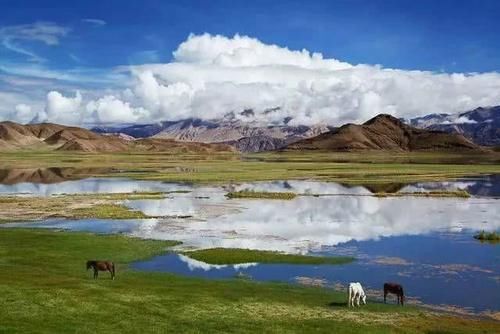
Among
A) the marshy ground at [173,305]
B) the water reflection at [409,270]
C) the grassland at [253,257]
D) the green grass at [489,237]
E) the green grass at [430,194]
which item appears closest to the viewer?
the marshy ground at [173,305]

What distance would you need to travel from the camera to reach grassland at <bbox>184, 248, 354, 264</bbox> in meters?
49.3

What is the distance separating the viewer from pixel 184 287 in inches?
1483

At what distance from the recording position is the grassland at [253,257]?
4931 cm

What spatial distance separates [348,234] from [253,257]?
1757cm

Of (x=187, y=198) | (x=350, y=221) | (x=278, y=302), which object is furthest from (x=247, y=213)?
(x=278, y=302)

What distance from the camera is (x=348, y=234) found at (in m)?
64.6

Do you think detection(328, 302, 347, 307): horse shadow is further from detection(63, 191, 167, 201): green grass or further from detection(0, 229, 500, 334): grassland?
detection(63, 191, 167, 201): green grass

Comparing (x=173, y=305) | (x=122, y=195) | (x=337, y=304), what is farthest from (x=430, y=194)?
(x=173, y=305)

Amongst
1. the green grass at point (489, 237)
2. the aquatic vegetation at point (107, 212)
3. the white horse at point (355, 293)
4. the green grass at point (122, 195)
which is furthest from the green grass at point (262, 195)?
the white horse at point (355, 293)

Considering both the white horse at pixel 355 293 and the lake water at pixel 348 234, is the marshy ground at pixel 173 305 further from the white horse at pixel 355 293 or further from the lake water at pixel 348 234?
the lake water at pixel 348 234

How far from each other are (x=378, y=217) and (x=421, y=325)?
48.5 m

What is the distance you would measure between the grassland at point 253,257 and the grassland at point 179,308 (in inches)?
324

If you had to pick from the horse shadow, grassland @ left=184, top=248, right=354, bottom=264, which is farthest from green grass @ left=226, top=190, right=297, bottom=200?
the horse shadow

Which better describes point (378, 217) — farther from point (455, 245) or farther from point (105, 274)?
point (105, 274)
